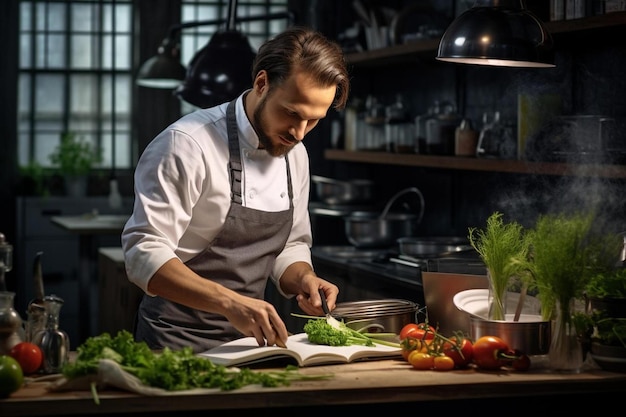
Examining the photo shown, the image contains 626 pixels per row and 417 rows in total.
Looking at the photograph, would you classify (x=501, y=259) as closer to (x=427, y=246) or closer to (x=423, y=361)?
(x=423, y=361)

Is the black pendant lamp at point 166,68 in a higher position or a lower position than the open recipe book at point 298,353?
higher

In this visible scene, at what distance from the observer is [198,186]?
2.91m

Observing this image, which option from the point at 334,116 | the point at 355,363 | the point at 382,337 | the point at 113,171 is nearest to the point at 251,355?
the point at 355,363

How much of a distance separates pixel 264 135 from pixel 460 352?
95 cm

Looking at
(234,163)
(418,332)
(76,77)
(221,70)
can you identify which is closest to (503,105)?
(221,70)

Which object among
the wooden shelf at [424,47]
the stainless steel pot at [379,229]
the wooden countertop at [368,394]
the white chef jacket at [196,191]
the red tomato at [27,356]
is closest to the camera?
the wooden countertop at [368,394]

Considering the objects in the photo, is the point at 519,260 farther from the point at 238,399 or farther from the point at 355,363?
the point at 238,399

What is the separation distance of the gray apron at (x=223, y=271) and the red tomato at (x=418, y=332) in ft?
2.05

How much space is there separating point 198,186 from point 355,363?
0.74 metres

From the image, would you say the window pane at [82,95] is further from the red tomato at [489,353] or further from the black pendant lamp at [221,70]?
the red tomato at [489,353]

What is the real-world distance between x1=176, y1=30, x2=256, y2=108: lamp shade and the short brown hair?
194 centimetres

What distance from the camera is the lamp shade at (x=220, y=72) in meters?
4.83

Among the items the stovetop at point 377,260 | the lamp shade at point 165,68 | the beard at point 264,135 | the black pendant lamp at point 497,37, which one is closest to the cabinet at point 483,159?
the stovetop at point 377,260

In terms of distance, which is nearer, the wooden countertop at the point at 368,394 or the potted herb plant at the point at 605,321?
the wooden countertop at the point at 368,394
